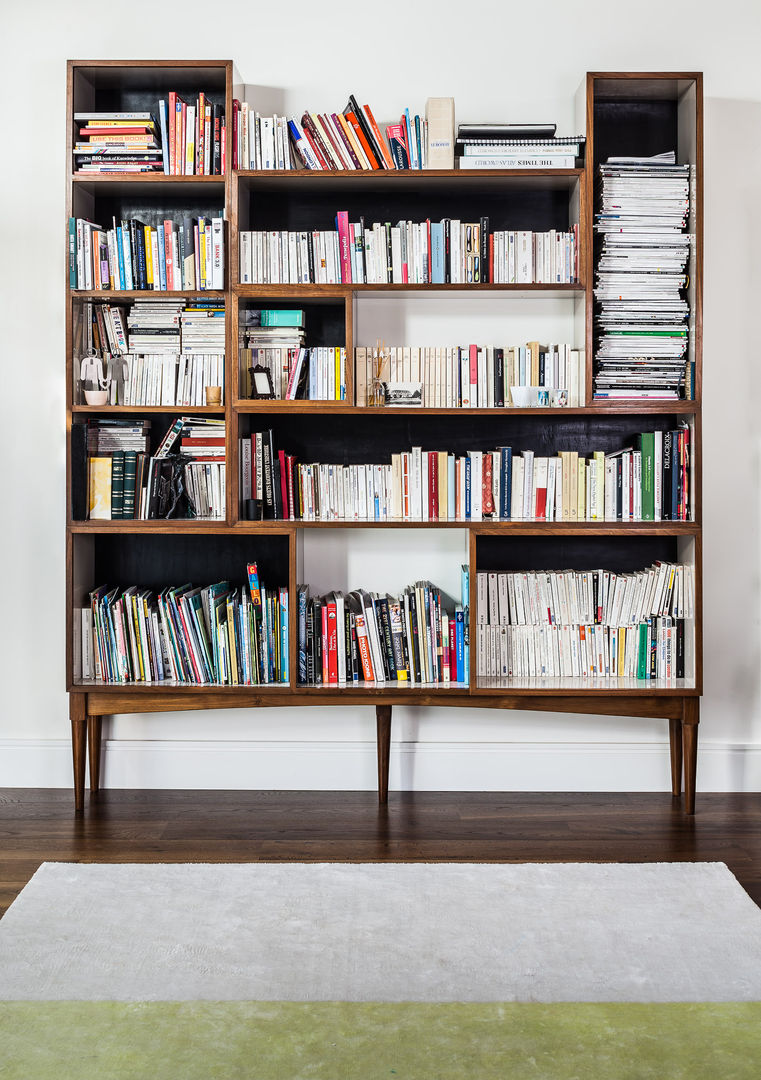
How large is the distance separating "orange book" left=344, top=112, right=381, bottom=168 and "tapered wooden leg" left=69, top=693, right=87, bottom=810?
2.00 meters

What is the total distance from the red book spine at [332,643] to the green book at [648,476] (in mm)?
1083

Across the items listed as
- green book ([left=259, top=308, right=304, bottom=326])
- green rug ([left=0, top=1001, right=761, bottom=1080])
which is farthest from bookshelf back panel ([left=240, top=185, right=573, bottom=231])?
green rug ([left=0, top=1001, right=761, bottom=1080])

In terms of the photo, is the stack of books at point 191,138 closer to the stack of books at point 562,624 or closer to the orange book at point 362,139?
the orange book at point 362,139

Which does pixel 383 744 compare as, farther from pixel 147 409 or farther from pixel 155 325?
pixel 155 325

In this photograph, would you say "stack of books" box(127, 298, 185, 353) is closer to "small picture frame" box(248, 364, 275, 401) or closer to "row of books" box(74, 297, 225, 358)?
"row of books" box(74, 297, 225, 358)

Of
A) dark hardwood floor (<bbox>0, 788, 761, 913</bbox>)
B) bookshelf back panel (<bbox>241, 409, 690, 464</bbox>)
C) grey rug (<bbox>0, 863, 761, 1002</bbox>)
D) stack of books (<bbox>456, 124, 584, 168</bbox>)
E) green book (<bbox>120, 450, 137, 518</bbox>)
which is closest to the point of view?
grey rug (<bbox>0, 863, 761, 1002</bbox>)

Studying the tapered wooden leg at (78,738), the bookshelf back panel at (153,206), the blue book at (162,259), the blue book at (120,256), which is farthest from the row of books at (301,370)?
the tapered wooden leg at (78,738)

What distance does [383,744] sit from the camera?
343cm

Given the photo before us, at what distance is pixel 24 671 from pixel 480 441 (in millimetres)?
1844

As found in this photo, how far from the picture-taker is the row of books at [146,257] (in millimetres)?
3311

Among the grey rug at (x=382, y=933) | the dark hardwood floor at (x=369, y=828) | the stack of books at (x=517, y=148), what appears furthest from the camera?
the stack of books at (x=517, y=148)

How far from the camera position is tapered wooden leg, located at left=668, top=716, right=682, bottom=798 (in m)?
3.46

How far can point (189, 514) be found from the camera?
344cm

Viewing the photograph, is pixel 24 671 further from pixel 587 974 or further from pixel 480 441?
pixel 587 974
